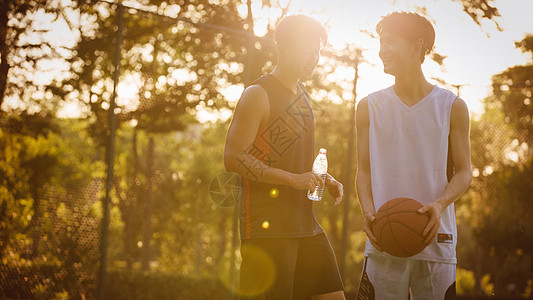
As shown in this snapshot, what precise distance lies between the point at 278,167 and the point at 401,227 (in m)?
0.62

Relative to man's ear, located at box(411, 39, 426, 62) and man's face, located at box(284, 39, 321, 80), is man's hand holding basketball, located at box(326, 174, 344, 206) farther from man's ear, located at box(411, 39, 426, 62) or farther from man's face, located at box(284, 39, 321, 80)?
man's ear, located at box(411, 39, 426, 62)

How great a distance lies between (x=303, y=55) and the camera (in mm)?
2500

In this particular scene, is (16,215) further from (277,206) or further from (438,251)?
(438,251)

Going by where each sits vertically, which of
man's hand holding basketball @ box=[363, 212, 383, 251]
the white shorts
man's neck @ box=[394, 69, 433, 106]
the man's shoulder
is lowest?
the white shorts

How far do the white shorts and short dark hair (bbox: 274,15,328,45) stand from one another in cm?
103

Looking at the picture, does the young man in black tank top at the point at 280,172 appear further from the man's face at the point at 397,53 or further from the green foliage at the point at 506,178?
the green foliage at the point at 506,178

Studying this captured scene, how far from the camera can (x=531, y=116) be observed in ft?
27.1

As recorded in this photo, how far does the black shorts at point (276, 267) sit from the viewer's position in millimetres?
2383

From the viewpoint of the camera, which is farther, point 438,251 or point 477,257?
point 477,257

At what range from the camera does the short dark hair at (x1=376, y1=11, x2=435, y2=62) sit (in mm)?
2289

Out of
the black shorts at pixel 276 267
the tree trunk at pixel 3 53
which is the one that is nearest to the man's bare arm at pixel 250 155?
the black shorts at pixel 276 267

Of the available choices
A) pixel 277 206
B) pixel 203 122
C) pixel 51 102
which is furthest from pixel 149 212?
pixel 277 206

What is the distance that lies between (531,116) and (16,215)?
719 centimetres

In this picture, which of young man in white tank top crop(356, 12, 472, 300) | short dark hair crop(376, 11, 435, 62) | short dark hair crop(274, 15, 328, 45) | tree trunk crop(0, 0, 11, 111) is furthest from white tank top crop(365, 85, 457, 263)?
tree trunk crop(0, 0, 11, 111)
